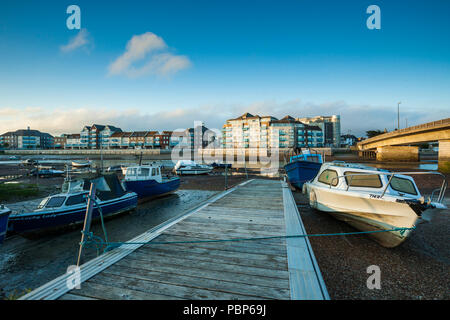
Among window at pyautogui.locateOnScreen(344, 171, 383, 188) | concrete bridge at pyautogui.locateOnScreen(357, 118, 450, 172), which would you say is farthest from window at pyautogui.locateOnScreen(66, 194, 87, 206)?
concrete bridge at pyautogui.locateOnScreen(357, 118, 450, 172)

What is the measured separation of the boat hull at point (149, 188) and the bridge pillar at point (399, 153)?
2381 inches

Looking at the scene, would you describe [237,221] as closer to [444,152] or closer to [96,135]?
[444,152]

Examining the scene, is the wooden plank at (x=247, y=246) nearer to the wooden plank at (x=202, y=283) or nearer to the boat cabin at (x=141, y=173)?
the wooden plank at (x=202, y=283)

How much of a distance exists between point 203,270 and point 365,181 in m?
6.65

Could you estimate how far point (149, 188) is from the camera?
16438 mm

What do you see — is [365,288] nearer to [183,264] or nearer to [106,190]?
[183,264]

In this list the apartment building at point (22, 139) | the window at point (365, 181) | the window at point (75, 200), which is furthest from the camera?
the apartment building at point (22, 139)

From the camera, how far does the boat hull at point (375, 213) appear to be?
602 cm

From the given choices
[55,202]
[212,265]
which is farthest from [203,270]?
[55,202]

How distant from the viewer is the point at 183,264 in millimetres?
4215

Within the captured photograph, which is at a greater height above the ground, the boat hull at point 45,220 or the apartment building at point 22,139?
the apartment building at point 22,139

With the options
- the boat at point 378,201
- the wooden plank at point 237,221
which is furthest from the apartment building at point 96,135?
the boat at point 378,201
